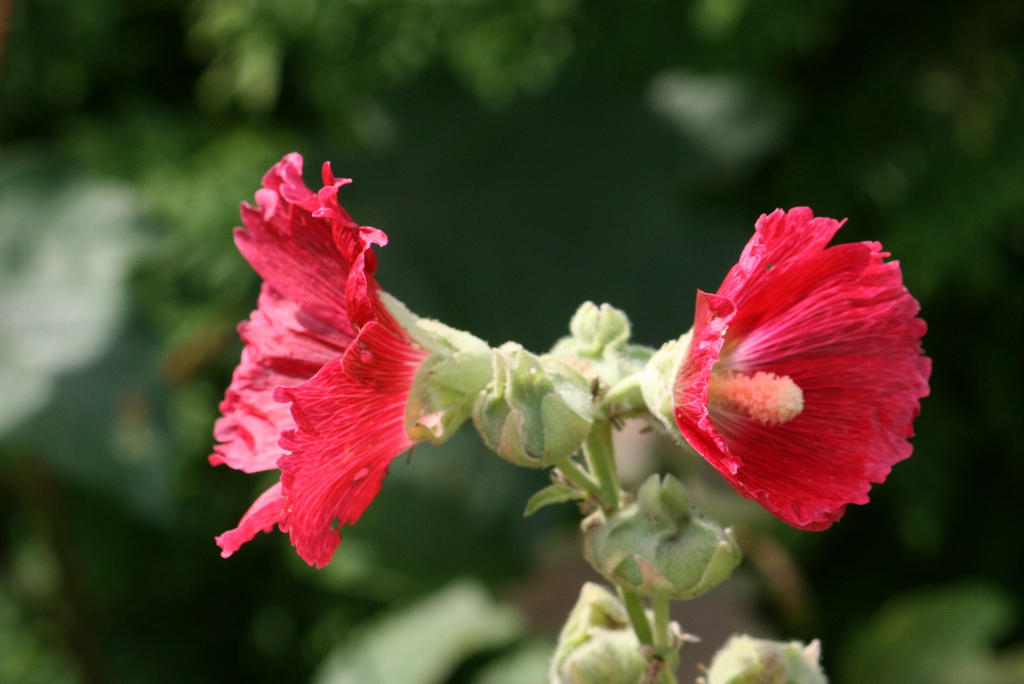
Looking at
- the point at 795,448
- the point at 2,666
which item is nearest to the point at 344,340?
the point at 795,448

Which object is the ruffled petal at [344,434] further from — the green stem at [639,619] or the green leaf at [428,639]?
the green leaf at [428,639]

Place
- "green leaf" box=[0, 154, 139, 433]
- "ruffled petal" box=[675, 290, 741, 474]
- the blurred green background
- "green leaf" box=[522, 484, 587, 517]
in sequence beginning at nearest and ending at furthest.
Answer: "ruffled petal" box=[675, 290, 741, 474]
"green leaf" box=[522, 484, 587, 517]
"green leaf" box=[0, 154, 139, 433]
the blurred green background

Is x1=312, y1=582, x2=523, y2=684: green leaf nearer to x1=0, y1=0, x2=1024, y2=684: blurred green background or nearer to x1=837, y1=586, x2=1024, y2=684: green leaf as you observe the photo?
x1=0, y1=0, x2=1024, y2=684: blurred green background

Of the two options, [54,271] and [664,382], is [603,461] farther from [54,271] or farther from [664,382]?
[54,271]

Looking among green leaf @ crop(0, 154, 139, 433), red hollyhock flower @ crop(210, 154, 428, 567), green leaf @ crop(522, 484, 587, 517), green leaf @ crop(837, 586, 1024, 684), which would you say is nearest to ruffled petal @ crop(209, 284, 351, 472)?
red hollyhock flower @ crop(210, 154, 428, 567)

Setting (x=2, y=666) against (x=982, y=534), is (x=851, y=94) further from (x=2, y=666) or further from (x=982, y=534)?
(x=2, y=666)

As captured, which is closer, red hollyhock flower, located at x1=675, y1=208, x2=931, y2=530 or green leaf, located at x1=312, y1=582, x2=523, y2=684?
red hollyhock flower, located at x1=675, y1=208, x2=931, y2=530

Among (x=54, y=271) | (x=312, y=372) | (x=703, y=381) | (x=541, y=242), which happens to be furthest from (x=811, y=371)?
(x=54, y=271)


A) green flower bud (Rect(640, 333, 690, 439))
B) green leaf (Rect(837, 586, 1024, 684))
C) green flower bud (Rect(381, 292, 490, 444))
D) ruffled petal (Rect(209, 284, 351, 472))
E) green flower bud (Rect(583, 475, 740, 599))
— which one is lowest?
green leaf (Rect(837, 586, 1024, 684))
